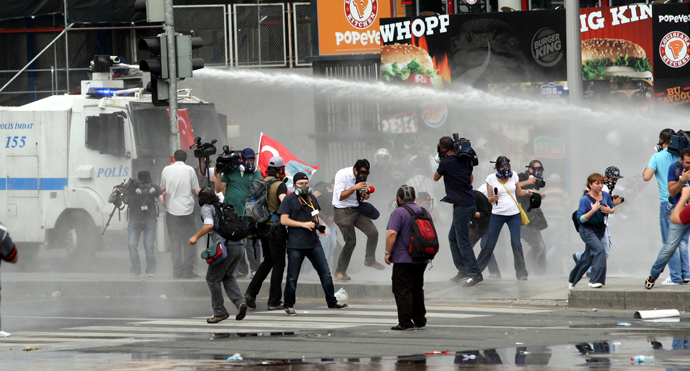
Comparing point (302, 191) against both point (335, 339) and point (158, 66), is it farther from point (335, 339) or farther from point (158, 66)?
point (158, 66)

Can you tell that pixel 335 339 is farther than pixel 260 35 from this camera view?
No

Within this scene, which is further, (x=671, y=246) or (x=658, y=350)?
(x=671, y=246)

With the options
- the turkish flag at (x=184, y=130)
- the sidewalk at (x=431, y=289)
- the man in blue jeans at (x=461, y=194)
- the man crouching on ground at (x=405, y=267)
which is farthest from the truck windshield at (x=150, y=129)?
the man crouching on ground at (x=405, y=267)

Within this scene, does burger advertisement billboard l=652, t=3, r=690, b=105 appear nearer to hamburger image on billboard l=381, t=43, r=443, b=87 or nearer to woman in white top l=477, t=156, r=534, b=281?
hamburger image on billboard l=381, t=43, r=443, b=87

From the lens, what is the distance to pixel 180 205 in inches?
587

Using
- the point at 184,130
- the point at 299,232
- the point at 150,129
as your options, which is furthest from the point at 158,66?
the point at 299,232

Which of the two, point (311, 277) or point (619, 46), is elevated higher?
point (619, 46)

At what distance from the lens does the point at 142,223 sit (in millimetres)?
15680

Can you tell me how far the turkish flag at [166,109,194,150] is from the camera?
1783 cm

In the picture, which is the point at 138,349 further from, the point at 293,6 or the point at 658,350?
the point at 293,6

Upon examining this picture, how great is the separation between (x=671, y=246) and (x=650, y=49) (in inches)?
407

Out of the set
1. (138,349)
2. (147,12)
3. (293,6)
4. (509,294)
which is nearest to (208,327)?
(138,349)

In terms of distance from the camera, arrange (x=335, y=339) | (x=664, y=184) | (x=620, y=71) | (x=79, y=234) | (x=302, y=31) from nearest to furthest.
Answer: (x=335, y=339), (x=664, y=184), (x=79, y=234), (x=620, y=71), (x=302, y=31)

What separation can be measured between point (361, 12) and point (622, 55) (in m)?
6.13
